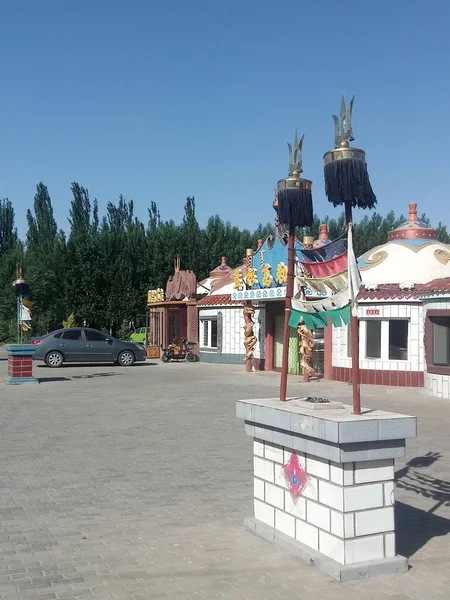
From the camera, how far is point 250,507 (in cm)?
695

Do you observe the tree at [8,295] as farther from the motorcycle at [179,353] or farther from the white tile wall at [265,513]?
the white tile wall at [265,513]

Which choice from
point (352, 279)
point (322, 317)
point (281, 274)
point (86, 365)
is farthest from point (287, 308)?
point (86, 365)

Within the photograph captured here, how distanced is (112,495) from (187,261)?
40.6 meters

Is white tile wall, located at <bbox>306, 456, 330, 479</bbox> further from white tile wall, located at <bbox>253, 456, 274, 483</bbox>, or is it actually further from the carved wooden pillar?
the carved wooden pillar

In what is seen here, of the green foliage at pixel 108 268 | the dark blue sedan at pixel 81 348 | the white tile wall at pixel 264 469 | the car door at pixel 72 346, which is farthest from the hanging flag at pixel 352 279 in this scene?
the green foliage at pixel 108 268

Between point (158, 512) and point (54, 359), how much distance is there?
2028 centimetres

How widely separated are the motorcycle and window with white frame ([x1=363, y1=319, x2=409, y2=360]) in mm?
12403

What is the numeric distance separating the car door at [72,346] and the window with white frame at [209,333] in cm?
622

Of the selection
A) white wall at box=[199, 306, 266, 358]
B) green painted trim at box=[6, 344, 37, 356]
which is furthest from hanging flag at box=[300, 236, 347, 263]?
white wall at box=[199, 306, 266, 358]

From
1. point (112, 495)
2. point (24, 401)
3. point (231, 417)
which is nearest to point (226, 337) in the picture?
point (24, 401)

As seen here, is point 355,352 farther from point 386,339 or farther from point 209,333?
point 209,333

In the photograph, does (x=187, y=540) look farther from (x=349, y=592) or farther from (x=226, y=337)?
(x=226, y=337)

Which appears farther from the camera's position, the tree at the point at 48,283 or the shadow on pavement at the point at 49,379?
the tree at the point at 48,283

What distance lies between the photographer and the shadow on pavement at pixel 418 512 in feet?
19.2
